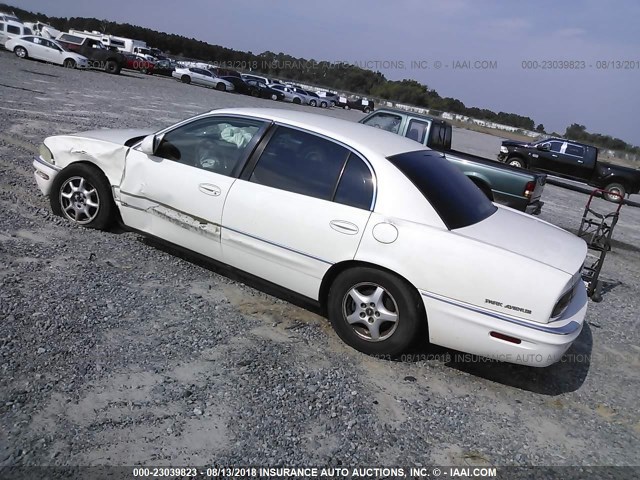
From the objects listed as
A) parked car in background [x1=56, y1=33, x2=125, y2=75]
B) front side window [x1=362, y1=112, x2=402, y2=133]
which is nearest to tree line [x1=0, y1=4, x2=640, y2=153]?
parked car in background [x1=56, y1=33, x2=125, y2=75]

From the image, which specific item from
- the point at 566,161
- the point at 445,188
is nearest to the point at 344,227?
the point at 445,188

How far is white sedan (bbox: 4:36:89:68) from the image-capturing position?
27.4m

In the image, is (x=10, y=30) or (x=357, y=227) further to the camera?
(x=10, y=30)

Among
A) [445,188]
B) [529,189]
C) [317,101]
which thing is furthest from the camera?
[317,101]

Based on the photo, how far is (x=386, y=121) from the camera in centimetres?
966

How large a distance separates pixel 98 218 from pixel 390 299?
305 centimetres

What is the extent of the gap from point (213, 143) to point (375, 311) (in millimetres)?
2067

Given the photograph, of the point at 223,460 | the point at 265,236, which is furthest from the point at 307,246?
the point at 223,460

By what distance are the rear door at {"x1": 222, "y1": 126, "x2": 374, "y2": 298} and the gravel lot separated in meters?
0.46

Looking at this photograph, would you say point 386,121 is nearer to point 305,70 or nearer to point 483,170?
point 483,170

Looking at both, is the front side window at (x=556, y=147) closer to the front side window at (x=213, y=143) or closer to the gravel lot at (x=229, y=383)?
the gravel lot at (x=229, y=383)

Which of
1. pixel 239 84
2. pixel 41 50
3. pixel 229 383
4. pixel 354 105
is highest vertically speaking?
pixel 354 105

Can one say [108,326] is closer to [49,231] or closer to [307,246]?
[307,246]

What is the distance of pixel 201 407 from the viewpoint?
3000mm
